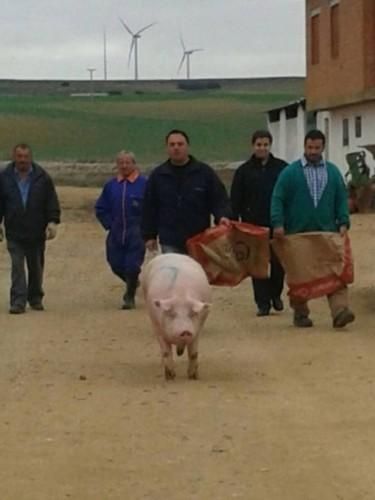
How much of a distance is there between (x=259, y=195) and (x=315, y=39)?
32091 mm

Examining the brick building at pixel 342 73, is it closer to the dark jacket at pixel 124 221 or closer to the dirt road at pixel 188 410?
the dark jacket at pixel 124 221

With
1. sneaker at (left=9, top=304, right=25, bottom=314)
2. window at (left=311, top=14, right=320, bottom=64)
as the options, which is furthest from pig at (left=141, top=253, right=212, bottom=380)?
window at (left=311, top=14, right=320, bottom=64)

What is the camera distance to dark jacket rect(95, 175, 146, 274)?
18.2m

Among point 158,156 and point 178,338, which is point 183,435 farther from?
point 158,156

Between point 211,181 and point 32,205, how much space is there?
3552 millimetres

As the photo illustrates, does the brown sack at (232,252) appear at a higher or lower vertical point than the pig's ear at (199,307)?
higher

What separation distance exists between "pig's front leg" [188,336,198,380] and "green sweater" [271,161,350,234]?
3.50m

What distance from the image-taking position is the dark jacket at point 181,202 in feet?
49.1

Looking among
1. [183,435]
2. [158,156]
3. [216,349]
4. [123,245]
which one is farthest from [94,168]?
[183,435]

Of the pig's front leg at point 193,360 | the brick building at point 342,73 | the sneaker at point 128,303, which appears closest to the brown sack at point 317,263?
the sneaker at point 128,303

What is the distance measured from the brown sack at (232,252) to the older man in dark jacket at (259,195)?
692 mm

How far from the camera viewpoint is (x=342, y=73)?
44.2m

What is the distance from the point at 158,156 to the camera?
64.9 m

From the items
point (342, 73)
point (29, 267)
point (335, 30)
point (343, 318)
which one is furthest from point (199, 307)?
point (335, 30)
